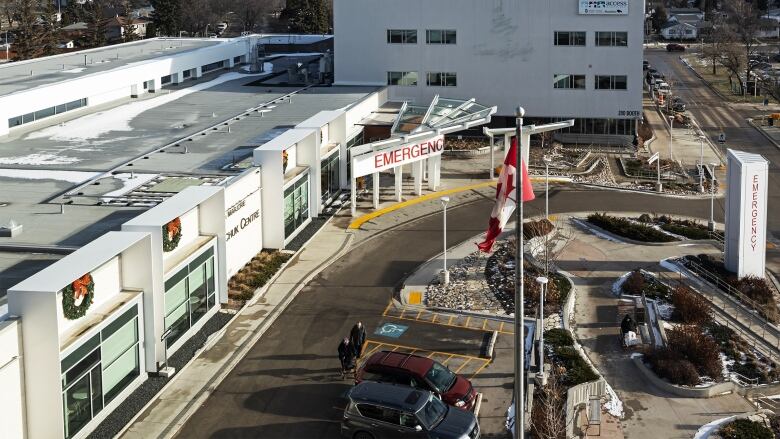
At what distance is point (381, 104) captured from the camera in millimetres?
62938

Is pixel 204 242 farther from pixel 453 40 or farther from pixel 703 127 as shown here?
pixel 703 127

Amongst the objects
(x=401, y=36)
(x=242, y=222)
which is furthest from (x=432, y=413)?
(x=401, y=36)

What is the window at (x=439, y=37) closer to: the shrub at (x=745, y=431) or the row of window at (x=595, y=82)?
the row of window at (x=595, y=82)

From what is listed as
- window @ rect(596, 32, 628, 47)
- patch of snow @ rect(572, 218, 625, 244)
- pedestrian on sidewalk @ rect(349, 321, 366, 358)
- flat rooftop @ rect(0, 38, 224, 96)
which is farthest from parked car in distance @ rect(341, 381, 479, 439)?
window @ rect(596, 32, 628, 47)

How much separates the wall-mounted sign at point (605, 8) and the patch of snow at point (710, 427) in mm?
42066

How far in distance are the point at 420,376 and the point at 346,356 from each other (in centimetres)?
302

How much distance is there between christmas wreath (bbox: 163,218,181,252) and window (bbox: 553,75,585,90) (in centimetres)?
4035

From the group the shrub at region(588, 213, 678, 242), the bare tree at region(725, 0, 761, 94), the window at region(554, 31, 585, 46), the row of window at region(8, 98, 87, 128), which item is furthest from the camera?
the bare tree at region(725, 0, 761, 94)

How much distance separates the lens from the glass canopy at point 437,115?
49.7 m

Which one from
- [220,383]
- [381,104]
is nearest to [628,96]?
[381,104]

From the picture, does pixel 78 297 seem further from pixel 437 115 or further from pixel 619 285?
pixel 437 115

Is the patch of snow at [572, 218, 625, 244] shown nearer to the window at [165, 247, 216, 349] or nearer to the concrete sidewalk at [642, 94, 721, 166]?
the concrete sidewalk at [642, 94, 721, 166]

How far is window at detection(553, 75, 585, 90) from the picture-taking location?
6431 centimetres

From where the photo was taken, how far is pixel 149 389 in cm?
2589
